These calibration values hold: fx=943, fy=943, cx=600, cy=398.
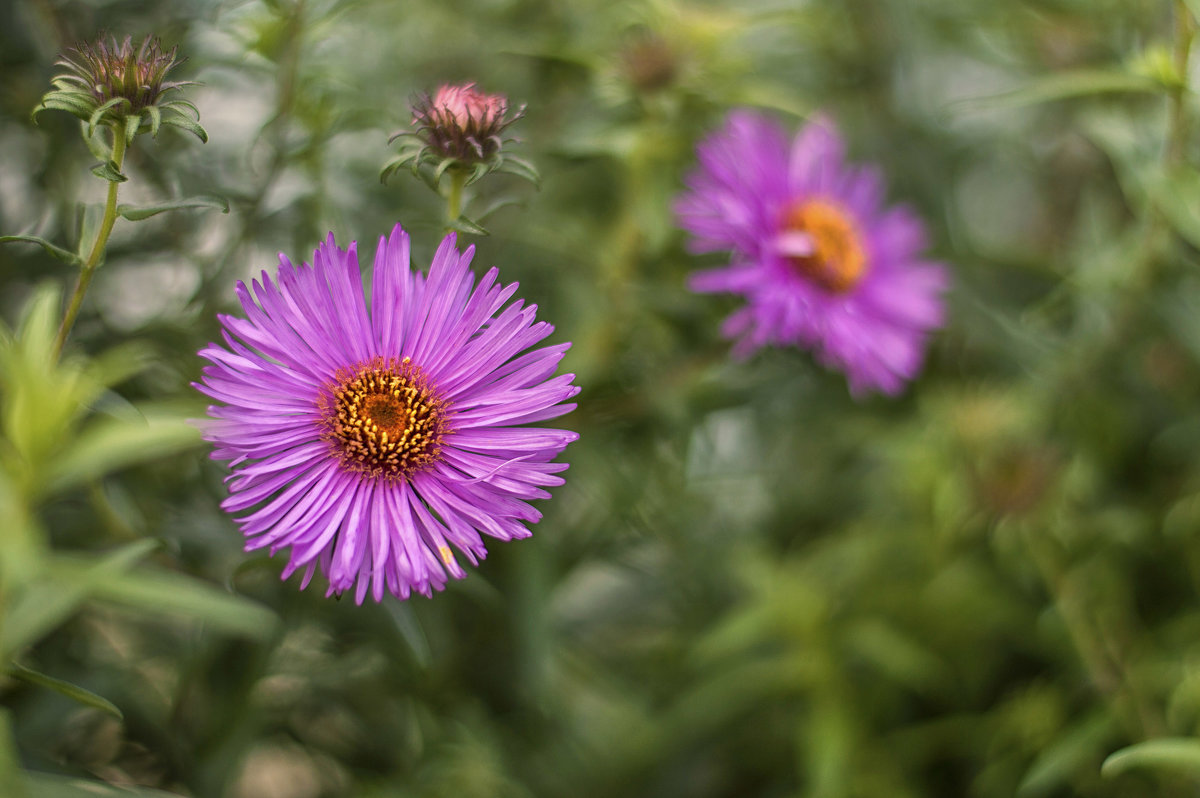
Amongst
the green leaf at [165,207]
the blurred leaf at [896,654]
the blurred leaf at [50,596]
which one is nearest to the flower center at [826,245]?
the blurred leaf at [896,654]

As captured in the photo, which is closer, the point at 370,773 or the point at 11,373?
the point at 11,373

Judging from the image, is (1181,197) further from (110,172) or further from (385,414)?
(110,172)

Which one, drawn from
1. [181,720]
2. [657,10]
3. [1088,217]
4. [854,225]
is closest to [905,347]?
[854,225]

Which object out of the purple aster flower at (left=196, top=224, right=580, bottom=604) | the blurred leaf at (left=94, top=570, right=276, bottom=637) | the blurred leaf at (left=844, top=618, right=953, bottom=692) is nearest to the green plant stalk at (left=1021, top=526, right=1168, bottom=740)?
the blurred leaf at (left=844, top=618, right=953, bottom=692)

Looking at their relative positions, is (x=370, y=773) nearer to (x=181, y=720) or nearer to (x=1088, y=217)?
(x=181, y=720)

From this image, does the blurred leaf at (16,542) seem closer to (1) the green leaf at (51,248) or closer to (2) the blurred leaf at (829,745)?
(1) the green leaf at (51,248)

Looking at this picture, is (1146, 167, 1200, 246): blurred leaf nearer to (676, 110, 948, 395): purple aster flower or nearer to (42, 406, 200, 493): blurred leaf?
(676, 110, 948, 395): purple aster flower
